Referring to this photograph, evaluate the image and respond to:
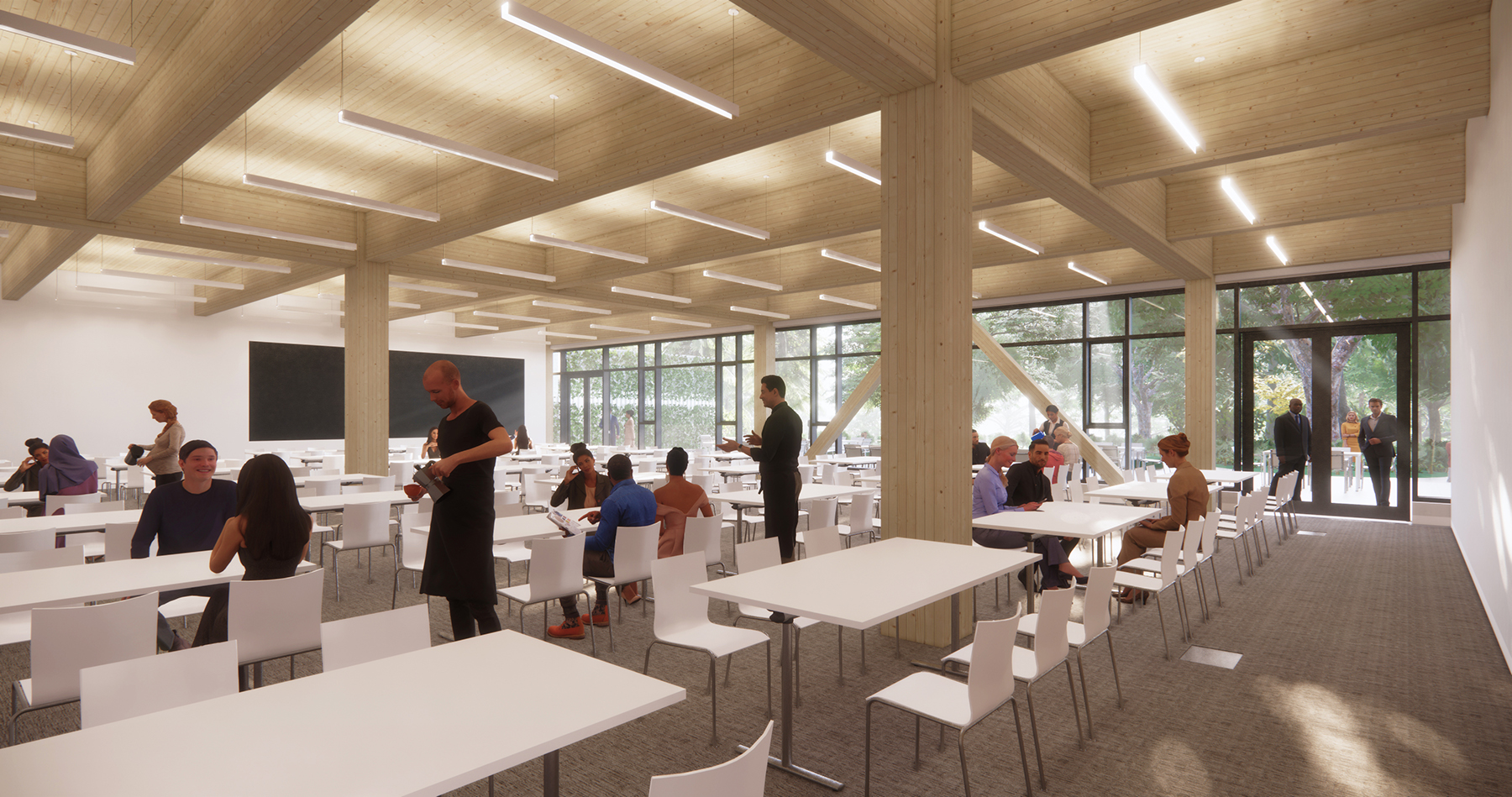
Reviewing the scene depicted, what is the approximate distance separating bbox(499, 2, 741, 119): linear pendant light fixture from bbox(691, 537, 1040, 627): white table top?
318 cm

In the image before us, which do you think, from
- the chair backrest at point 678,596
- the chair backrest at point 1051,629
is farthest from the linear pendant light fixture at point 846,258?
the chair backrest at point 1051,629

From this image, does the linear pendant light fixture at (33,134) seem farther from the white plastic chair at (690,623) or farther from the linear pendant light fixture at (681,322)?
the linear pendant light fixture at (681,322)

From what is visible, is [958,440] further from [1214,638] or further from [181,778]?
[181,778]

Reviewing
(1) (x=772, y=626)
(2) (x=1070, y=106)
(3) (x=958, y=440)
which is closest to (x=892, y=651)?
(1) (x=772, y=626)

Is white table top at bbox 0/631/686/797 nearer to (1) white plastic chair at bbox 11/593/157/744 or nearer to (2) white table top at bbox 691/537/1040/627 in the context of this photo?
(2) white table top at bbox 691/537/1040/627

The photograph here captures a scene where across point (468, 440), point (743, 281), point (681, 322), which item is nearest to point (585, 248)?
point (743, 281)

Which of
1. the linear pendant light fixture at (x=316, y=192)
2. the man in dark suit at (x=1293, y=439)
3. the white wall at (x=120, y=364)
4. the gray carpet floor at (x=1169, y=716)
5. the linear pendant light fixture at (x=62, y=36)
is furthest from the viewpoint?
the white wall at (x=120, y=364)

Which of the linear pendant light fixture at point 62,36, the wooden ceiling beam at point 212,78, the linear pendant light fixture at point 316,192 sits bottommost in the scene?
the linear pendant light fixture at point 316,192

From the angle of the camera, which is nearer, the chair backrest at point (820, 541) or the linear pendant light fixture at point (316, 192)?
the chair backrest at point (820, 541)

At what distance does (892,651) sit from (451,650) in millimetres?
3186

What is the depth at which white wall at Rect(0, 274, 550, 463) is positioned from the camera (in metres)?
14.8

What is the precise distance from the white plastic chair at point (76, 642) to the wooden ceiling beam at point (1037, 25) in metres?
5.31

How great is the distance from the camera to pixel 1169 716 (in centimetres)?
390

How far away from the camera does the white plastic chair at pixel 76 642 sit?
9.00ft
